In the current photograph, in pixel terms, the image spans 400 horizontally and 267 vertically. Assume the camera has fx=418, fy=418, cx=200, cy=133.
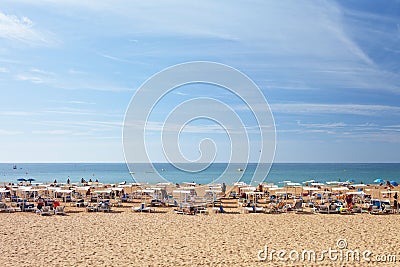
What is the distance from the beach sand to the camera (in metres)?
9.64

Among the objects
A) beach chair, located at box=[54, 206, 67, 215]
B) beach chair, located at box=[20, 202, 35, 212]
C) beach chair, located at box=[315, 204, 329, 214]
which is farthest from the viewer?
beach chair, located at box=[20, 202, 35, 212]

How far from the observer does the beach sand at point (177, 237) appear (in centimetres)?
964

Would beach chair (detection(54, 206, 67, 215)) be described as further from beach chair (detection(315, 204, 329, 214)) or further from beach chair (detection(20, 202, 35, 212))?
beach chair (detection(315, 204, 329, 214))

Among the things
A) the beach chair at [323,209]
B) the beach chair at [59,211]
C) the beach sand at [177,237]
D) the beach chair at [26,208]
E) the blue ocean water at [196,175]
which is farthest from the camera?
the blue ocean water at [196,175]

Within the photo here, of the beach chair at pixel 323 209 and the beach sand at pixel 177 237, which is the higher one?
the beach chair at pixel 323 209

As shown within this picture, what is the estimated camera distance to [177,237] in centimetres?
1223

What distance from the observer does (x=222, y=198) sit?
23.5 meters

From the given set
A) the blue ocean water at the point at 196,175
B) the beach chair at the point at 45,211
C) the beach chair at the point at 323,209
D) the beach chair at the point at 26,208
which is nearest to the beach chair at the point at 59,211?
the beach chair at the point at 45,211

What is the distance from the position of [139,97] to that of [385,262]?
813cm

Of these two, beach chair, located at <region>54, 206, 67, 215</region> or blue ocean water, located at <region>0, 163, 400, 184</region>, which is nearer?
beach chair, located at <region>54, 206, 67, 215</region>

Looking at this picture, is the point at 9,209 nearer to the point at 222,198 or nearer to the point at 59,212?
the point at 59,212

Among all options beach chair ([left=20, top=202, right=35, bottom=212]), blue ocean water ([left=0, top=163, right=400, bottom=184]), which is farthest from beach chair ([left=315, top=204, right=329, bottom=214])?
blue ocean water ([left=0, top=163, right=400, bottom=184])

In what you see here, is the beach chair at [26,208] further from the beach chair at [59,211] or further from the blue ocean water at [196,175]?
the blue ocean water at [196,175]

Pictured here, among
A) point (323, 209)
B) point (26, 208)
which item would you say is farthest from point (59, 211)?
point (323, 209)
